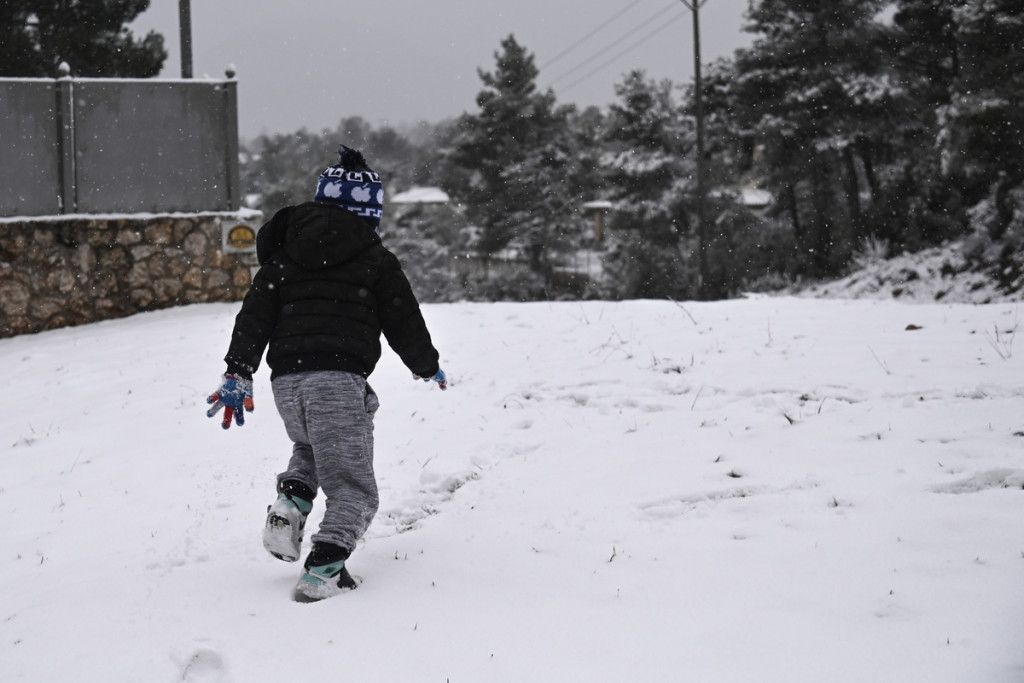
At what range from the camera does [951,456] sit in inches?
181

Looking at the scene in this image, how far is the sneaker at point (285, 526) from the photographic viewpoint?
363 cm

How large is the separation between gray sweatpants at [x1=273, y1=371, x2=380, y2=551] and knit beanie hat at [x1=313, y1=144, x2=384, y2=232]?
0.81 metres

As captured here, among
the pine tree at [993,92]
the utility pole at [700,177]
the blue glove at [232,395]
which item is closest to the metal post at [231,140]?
the blue glove at [232,395]

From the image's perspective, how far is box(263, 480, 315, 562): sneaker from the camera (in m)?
3.63

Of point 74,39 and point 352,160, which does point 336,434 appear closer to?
point 352,160

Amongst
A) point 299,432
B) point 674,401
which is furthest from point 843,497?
point 299,432

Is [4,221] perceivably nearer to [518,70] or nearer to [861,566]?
[861,566]

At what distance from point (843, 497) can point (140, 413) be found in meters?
5.47

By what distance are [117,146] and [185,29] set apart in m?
3.95

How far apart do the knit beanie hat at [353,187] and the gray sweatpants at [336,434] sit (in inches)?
32.0

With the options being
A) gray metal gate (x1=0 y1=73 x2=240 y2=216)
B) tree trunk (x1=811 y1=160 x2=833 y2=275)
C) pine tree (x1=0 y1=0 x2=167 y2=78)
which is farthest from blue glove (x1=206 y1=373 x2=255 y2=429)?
tree trunk (x1=811 y1=160 x2=833 y2=275)

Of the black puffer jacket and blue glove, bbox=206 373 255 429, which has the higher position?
the black puffer jacket

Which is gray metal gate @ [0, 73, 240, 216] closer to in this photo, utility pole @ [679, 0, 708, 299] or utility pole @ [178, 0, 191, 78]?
utility pole @ [178, 0, 191, 78]

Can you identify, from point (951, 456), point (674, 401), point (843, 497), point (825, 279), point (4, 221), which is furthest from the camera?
point (825, 279)
